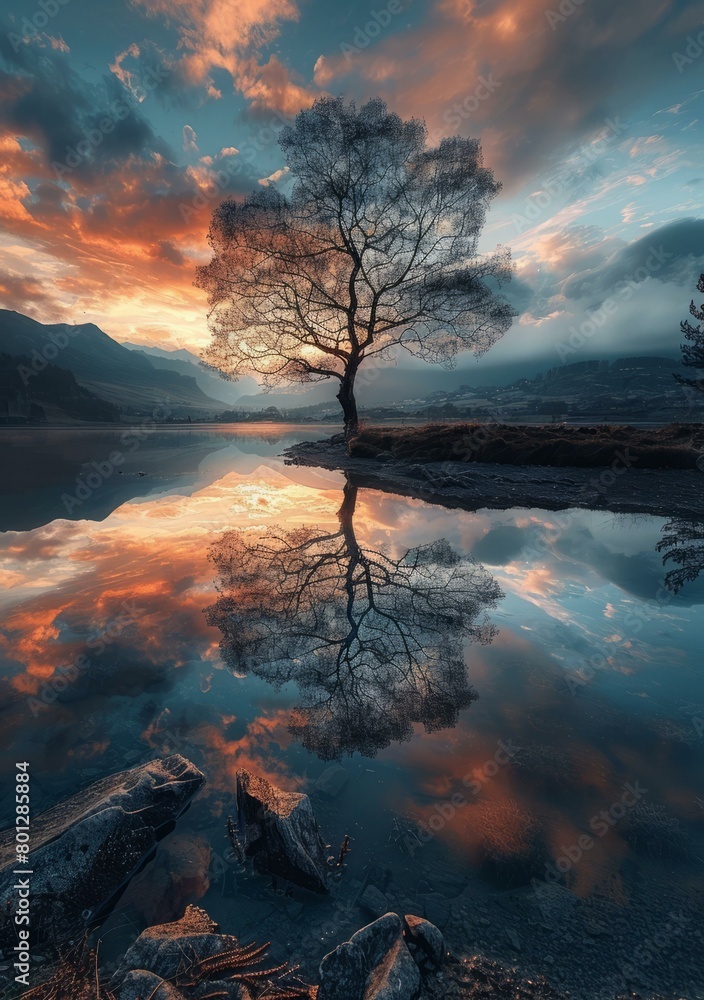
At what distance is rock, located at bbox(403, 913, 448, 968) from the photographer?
164 cm

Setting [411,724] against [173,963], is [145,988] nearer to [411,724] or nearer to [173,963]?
[173,963]

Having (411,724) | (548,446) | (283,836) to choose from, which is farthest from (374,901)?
(548,446)

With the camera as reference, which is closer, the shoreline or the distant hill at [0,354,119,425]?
the shoreline

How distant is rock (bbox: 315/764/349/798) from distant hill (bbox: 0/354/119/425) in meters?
130

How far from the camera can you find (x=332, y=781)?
2.53m

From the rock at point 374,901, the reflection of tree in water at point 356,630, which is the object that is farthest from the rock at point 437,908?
the reflection of tree in water at point 356,630

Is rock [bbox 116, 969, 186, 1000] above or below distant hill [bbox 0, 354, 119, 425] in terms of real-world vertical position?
below

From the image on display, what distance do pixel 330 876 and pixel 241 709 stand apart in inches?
55.0

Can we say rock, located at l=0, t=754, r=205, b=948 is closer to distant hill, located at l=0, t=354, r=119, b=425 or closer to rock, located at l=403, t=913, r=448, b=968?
rock, located at l=403, t=913, r=448, b=968

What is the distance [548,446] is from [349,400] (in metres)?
11.0

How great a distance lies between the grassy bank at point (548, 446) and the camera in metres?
13.1

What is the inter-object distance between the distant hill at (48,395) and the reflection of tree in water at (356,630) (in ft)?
418

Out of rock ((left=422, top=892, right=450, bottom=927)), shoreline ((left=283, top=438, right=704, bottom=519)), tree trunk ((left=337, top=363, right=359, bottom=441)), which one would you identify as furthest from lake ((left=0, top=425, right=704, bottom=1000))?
tree trunk ((left=337, top=363, right=359, bottom=441))

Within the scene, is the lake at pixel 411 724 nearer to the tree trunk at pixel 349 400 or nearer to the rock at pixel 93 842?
the rock at pixel 93 842
